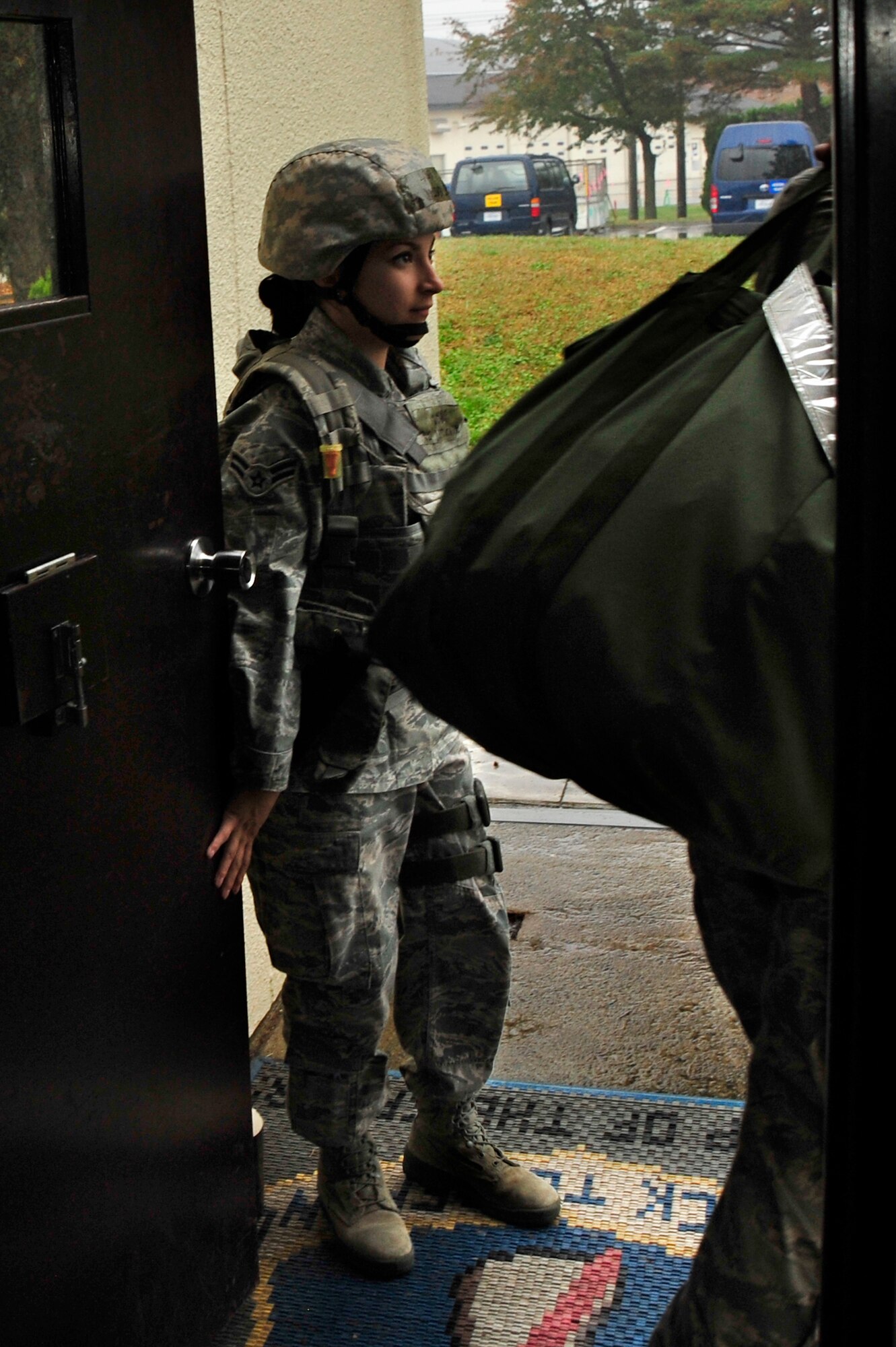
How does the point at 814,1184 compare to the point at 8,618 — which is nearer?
the point at 814,1184

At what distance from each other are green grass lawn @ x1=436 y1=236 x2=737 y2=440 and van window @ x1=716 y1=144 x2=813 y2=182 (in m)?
0.79

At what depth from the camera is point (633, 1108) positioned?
110 inches

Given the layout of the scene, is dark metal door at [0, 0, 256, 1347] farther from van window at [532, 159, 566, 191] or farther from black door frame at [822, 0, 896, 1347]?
van window at [532, 159, 566, 191]

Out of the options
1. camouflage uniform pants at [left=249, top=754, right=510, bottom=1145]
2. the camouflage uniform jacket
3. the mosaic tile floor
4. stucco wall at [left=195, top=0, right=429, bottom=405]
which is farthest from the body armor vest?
the mosaic tile floor

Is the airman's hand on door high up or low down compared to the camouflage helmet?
down

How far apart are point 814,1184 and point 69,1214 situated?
880 millimetres

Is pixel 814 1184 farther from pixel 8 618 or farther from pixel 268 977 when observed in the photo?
pixel 268 977

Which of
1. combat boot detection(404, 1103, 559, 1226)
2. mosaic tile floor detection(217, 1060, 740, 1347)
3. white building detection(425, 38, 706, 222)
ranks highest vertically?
white building detection(425, 38, 706, 222)

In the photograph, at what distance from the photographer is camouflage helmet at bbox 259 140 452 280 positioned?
7.13 feet

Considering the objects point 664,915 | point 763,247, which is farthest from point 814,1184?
point 664,915

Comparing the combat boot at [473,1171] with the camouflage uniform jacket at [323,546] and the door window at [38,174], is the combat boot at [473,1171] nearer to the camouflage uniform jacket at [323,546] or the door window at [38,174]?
the camouflage uniform jacket at [323,546]

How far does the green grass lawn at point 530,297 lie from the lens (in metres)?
14.3

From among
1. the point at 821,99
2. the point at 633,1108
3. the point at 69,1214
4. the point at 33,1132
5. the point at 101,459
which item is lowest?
the point at 633,1108

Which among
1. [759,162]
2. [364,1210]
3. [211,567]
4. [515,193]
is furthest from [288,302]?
[515,193]
